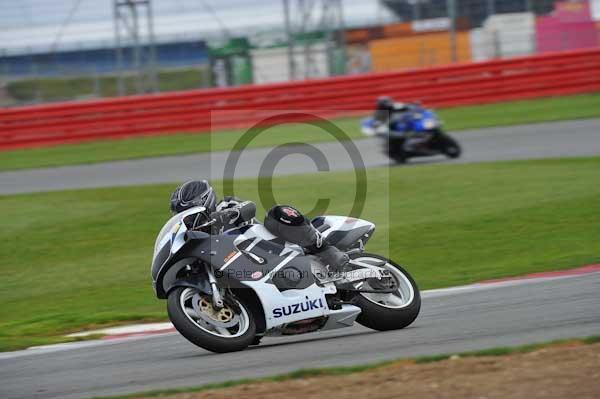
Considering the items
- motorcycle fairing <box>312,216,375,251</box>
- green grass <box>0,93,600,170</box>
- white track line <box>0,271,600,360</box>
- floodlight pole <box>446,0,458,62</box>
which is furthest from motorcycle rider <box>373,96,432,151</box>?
motorcycle fairing <box>312,216,375,251</box>

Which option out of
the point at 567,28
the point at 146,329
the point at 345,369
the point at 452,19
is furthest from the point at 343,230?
the point at 567,28

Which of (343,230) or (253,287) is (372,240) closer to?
(343,230)

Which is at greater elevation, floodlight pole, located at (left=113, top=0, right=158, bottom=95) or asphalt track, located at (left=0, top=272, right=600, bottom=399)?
floodlight pole, located at (left=113, top=0, right=158, bottom=95)

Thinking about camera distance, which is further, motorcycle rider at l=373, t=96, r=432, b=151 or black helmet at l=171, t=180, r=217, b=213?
motorcycle rider at l=373, t=96, r=432, b=151

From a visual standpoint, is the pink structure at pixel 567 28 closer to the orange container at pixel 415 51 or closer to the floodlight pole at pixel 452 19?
the orange container at pixel 415 51

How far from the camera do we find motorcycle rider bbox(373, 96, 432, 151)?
17469 millimetres

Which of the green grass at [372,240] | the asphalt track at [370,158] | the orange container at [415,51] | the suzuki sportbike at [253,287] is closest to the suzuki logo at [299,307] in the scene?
the suzuki sportbike at [253,287]

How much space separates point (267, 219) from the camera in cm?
688

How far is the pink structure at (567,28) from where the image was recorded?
2419 centimetres

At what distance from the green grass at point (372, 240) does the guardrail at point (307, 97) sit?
5.72 meters

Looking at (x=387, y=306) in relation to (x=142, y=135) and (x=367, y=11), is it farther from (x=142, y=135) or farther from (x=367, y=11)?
(x=367, y=11)

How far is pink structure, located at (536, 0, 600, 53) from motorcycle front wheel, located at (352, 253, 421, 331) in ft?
59.4

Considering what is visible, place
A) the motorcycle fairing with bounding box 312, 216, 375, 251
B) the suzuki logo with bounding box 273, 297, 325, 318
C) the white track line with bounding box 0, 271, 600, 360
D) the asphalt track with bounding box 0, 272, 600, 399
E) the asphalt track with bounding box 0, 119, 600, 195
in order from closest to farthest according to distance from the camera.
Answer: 1. the asphalt track with bounding box 0, 272, 600, 399
2. the suzuki logo with bounding box 273, 297, 325, 318
3. the motorcycle fairing with bounding box 312, 216, 375, 251
4. the white track line with bounding box 0, 271, 600, 360
5. the asphalt track with bounding box 0, 119, 600, 195

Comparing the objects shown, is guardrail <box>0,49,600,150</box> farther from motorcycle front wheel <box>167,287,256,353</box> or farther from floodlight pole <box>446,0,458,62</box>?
motorcycle front wheel <box>167,287,256,353</box>
